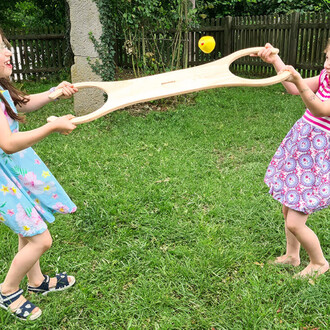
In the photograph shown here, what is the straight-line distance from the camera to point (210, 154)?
14.4 feet

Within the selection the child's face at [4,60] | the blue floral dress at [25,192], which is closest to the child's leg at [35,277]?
the blue floral dress at [25,192]

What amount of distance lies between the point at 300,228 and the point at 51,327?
1.51 metres

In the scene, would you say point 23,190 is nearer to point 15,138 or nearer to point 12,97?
point 15,138

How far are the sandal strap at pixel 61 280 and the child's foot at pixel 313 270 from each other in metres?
1.41

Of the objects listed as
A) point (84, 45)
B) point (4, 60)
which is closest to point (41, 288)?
point (4, 60)

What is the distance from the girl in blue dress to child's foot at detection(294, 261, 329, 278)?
1.45m

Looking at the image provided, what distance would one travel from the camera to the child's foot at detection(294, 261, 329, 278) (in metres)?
2.32

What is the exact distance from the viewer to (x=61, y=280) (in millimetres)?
2359

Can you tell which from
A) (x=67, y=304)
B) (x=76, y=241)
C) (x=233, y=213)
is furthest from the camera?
(x=233, y=213)

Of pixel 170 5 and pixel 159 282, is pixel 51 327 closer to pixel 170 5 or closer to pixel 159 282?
pixel 159 282

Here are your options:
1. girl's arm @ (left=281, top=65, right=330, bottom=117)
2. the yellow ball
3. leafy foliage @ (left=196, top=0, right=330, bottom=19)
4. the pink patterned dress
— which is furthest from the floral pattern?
leafy foliage @ (left=196, top=0, right=330, bottom=19)

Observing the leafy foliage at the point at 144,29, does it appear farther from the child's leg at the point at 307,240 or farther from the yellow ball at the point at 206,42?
the child's leg at the point at 307,240

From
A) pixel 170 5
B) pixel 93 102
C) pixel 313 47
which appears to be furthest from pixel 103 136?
pixel 313 47

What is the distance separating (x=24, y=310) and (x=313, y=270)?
1707 millimetres
